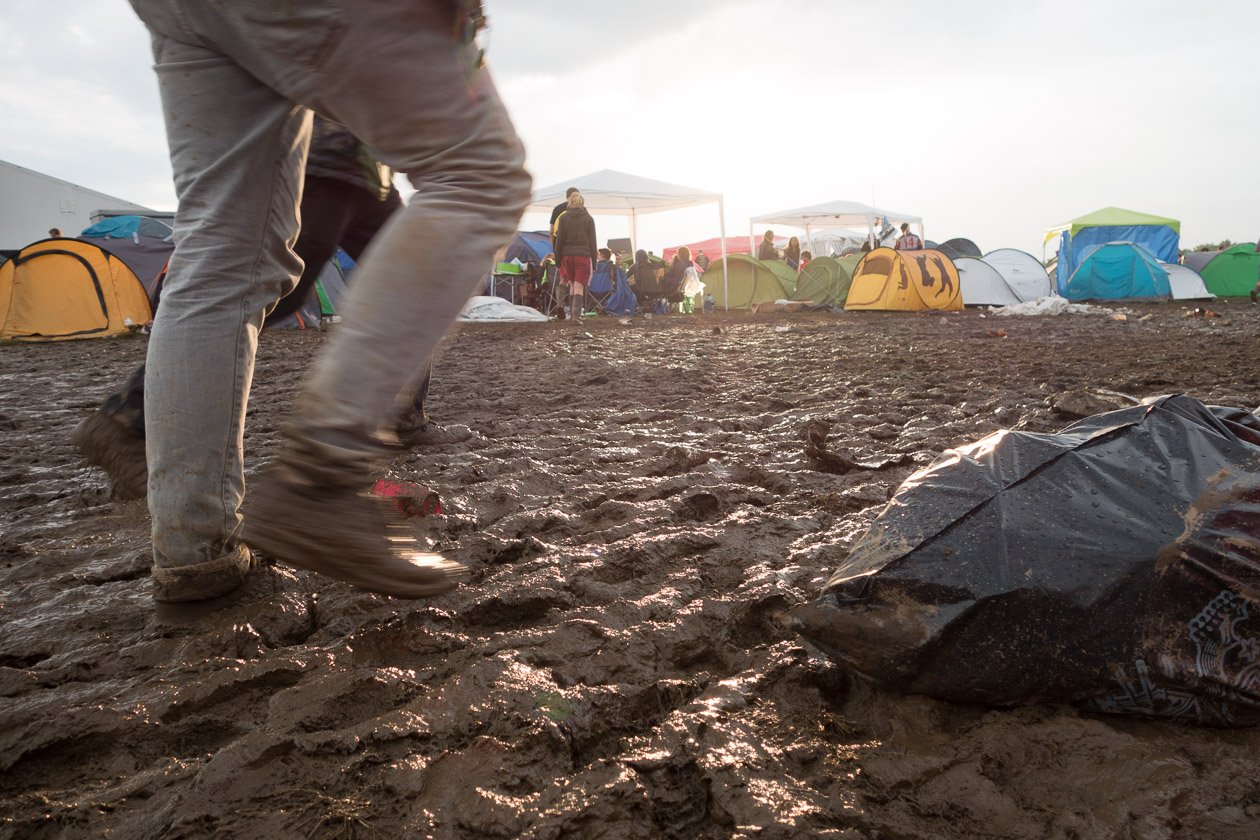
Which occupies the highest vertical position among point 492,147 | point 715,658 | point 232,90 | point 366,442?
point 232,90

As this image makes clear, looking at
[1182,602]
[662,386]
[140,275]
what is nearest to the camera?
[1182,602]

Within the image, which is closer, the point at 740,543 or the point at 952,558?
the point at 952,558

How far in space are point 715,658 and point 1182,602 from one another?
0.60m

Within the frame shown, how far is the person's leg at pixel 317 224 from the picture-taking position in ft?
5.81

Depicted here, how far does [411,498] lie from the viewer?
1726 mm

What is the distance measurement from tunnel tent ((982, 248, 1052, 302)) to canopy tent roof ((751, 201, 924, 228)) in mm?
4723

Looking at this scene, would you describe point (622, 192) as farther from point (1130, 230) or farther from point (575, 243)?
point (1130, 230)

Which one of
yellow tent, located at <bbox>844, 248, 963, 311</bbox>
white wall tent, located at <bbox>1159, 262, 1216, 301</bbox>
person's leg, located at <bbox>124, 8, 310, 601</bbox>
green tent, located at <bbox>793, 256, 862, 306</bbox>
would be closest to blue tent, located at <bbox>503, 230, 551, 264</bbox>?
green tent, located at <bbox>793, 256, 862, 306</bbox>

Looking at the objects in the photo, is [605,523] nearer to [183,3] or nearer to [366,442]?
[366,442]

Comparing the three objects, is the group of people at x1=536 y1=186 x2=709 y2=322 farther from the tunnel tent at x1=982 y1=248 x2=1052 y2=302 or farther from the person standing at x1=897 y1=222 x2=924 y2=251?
the tunnel tent at x1=982 y1=248 x2=1052 y2=302

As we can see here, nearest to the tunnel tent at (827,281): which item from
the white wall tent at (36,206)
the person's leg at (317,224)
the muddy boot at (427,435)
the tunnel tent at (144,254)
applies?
the tunnel tent at (144,254)

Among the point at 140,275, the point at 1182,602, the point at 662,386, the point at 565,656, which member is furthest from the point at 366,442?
the point at 140,275

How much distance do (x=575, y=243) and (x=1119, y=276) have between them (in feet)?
35.4

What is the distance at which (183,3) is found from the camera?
40.2 inches
